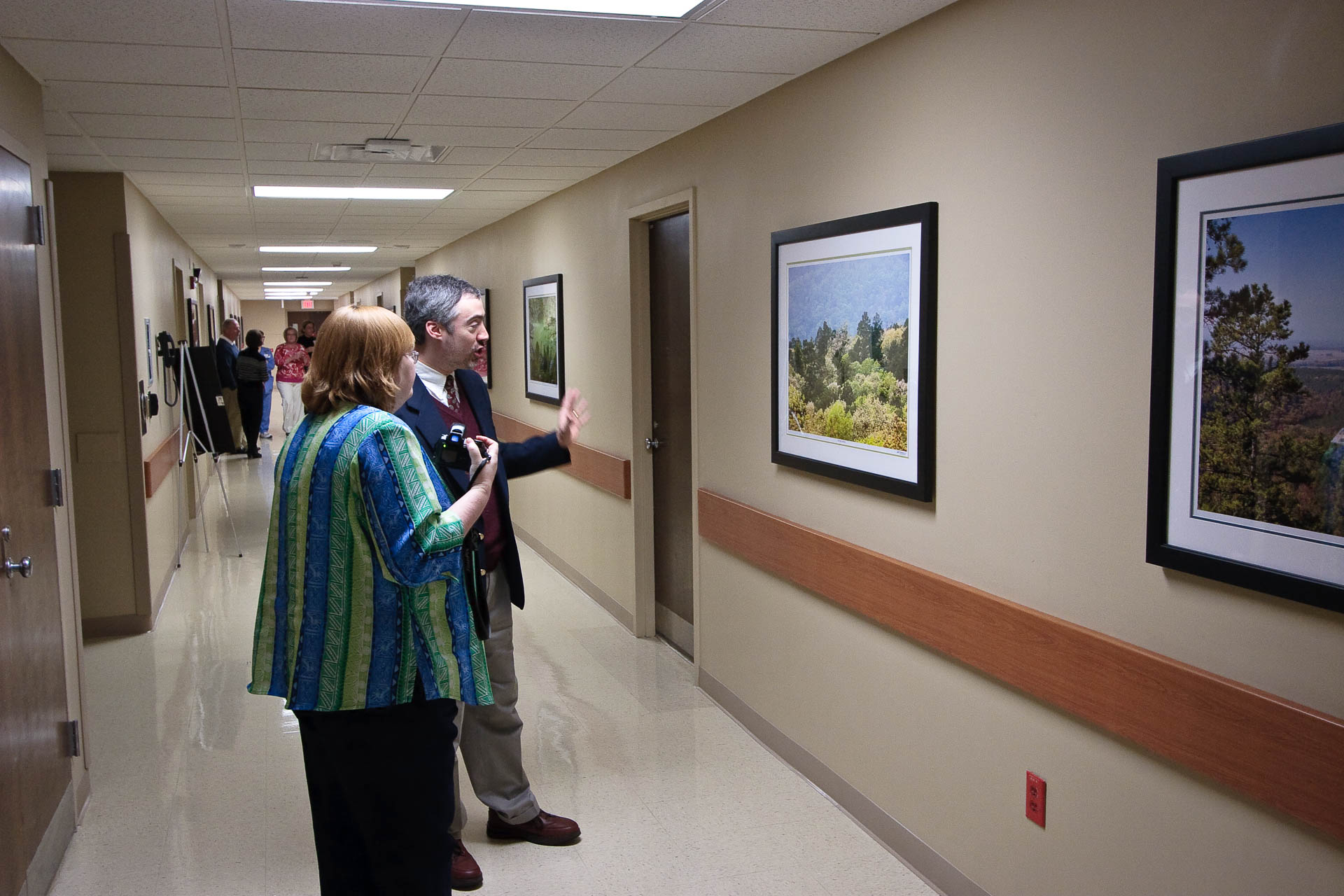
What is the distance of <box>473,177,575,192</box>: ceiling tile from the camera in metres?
6.25

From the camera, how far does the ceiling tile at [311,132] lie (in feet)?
14.4

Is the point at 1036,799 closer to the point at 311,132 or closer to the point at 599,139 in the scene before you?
the point at 599,139

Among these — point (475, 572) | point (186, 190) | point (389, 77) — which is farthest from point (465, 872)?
point (186, 190)

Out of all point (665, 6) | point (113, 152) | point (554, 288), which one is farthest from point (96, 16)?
point (554, 288)

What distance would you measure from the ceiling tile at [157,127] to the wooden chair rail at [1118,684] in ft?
9.83

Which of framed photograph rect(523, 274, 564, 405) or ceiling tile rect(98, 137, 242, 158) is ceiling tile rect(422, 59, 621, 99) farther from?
framed photograph rect(523, 274, 564, 405)

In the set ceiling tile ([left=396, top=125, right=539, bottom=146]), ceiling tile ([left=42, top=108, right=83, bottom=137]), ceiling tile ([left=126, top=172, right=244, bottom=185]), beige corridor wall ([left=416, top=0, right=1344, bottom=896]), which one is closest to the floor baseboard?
beige corridor wall ([left=416, top=0, right=1344, bottom=896])

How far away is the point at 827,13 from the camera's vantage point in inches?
115

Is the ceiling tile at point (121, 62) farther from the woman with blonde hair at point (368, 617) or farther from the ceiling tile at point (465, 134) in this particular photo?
the woman with blonde hair at point (368, 617)

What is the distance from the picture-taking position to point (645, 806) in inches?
147

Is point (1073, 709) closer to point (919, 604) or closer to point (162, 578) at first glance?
point (919, 604)

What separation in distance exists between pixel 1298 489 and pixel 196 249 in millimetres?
11059

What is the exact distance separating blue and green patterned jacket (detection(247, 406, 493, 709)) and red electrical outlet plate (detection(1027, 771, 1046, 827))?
4.73ft

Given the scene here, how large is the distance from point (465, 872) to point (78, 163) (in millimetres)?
4298
